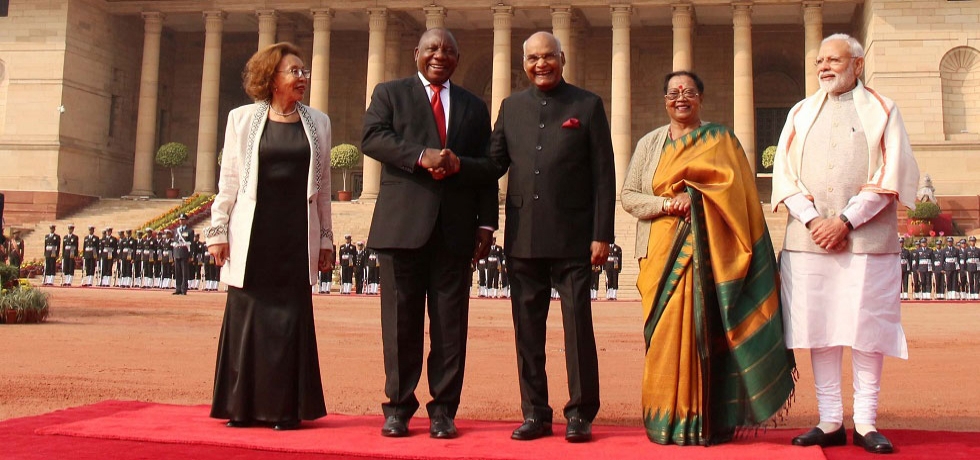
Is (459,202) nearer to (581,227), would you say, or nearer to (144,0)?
(581,227)

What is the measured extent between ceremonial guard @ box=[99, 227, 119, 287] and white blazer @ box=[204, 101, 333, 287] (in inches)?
923

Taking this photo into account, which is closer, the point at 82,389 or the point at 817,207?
the point at 817,207

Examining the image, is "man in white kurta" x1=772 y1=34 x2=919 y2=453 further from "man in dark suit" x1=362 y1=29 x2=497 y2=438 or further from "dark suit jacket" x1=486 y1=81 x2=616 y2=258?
"man in dark suit" x1=362 y1=29 x2=497 y2=438

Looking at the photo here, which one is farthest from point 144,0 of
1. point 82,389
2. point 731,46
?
point 82,389

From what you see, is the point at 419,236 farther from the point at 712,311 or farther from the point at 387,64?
the point at 387,64

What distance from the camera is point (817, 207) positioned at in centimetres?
576

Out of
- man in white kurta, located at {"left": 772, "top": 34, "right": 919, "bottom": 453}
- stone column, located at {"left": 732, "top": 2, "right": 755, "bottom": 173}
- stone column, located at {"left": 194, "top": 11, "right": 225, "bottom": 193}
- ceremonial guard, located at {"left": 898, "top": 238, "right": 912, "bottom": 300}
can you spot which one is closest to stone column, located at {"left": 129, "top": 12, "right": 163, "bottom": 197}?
stone column, located at {"left": 194, "top": 11, "right": 225, "bottom": 193}

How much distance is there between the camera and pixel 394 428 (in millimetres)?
5406

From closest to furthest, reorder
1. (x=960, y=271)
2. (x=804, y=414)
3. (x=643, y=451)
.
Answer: (x=643, y=451) < (x=804, y=414) < (x=960, y=271)

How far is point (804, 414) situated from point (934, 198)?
2785cm

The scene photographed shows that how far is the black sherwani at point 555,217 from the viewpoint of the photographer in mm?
5668

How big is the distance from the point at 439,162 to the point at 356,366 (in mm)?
5091

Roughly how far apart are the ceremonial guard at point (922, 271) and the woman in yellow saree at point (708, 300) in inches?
899

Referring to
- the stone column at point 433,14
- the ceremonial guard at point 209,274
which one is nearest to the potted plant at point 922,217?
the stone column at point 433,14
